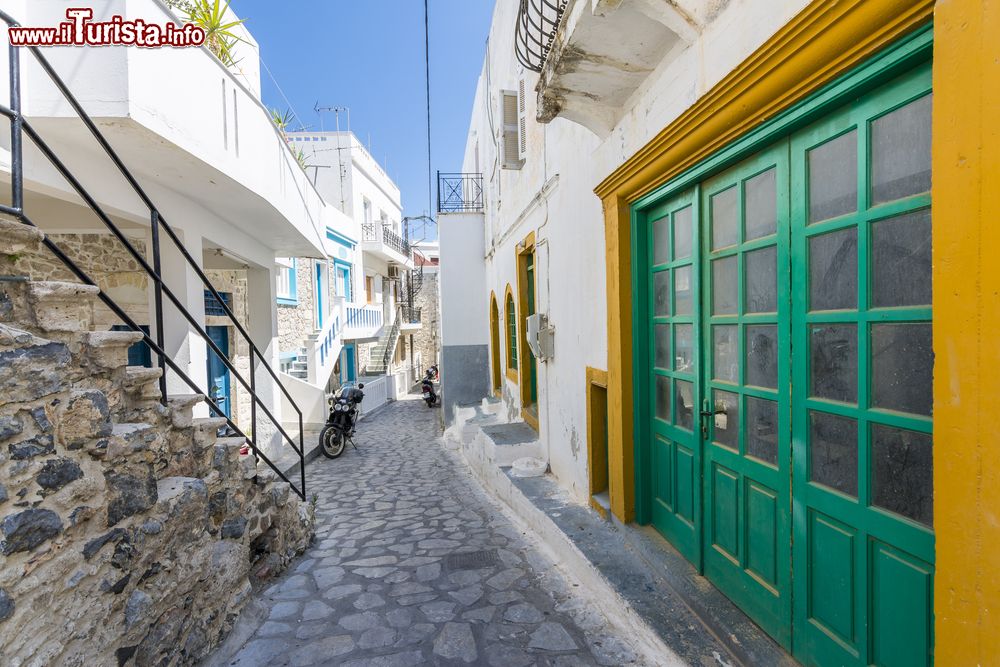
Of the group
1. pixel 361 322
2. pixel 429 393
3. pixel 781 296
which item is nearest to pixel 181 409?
pixel 781 296

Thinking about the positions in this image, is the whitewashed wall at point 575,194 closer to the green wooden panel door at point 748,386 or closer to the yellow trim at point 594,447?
the yellow trim at point 594,447

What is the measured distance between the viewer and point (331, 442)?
336 inches

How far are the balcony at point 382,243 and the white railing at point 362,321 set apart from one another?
2222mm

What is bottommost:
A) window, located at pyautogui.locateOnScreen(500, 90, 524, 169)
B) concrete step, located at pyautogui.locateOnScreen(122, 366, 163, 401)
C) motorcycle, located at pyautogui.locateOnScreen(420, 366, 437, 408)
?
motorcycle, located at pyautogui.locateOnScreen(420, 366, 437, 408)

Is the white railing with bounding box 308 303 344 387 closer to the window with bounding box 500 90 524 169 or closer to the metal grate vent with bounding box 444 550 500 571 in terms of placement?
the window with bounding box 500 90 524 169

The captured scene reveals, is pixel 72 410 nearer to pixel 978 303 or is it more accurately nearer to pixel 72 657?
pixel 72 657

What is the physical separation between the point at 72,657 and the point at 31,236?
68.3 inches

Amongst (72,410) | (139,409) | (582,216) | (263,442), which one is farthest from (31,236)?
(263,442)

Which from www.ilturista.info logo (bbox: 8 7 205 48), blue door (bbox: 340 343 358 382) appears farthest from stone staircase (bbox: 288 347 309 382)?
www.ilturista.info logo (bbox: 8 7 205 48)

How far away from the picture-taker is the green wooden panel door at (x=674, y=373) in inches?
116

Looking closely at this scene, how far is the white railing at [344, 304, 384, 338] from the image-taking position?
13492 millimetres

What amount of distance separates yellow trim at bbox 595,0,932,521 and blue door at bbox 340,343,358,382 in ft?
44.0

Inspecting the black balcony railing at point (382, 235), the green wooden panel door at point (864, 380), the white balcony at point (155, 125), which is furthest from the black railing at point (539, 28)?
the black balcony railing at point (382, 235)

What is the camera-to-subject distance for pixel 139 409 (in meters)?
2.54
